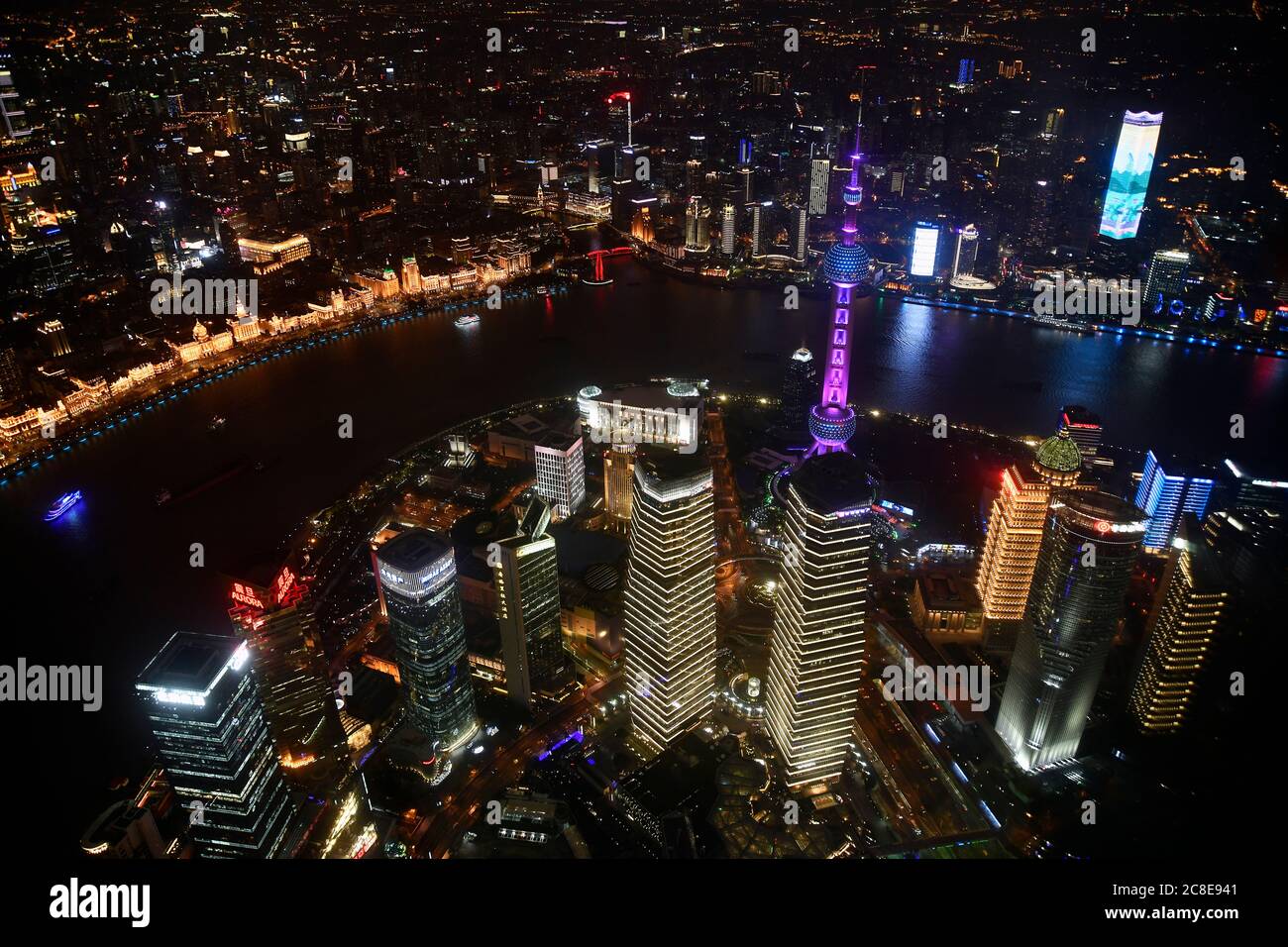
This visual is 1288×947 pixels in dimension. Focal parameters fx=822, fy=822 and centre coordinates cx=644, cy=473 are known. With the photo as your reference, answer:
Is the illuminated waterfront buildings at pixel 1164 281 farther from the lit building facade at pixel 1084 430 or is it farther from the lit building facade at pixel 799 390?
the lit building facade at pixel 799 390

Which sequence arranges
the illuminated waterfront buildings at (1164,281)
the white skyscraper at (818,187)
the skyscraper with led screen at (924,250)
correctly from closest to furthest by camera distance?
1. the illuminated waterfront buildings at (1164,281)
2. the skyscraper with led screen at (924,250)
3. the white skyscraper at (818,187)

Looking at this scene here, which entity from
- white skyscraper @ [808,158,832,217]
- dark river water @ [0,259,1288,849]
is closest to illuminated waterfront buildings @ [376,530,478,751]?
dark river water @ [0,259,1288,849]

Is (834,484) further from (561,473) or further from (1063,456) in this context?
(561,473)
